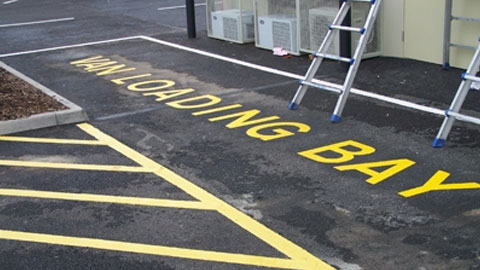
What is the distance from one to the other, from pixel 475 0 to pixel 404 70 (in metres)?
1.44

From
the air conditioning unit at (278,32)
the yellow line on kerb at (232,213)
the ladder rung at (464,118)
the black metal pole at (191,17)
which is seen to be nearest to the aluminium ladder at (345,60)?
the ladder rung at (464,118)

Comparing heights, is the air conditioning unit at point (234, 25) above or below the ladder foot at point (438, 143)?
above

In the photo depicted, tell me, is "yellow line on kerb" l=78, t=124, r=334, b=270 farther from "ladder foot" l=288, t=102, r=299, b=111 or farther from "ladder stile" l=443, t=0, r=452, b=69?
"ladder stile" l=443, t=0, r=452, b=69

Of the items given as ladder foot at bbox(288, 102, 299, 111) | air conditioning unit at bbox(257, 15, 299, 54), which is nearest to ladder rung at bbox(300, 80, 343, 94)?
ladder foot at bbox(288, 102, 299, 111)

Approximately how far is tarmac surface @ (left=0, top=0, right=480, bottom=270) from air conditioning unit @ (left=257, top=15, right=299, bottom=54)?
3.34ft

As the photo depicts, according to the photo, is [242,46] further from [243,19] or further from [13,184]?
[13,184]

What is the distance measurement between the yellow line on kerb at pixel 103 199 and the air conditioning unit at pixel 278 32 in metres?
6.46

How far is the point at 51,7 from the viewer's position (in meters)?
21.3

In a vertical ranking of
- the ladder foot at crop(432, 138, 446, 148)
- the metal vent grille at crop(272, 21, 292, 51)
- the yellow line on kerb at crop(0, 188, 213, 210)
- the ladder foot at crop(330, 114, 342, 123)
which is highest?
the metal vent grille at crop(272, 21, 292, 51)

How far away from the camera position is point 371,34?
441 inches

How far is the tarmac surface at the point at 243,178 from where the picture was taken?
5004mm

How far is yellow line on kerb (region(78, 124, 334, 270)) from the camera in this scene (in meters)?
4.79

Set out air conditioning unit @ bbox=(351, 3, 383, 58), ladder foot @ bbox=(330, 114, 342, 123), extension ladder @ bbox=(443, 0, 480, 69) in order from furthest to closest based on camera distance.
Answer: air conditioning unit @ bbox=(351, 3, 383, 58)
extension ladder @ bbox=(443, 0, 480, 69)
ladder foot @ bbox=(330, 114, 342, 123)

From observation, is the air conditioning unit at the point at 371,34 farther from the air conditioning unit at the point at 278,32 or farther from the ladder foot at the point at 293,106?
the ladder foot at the point at 293,106
